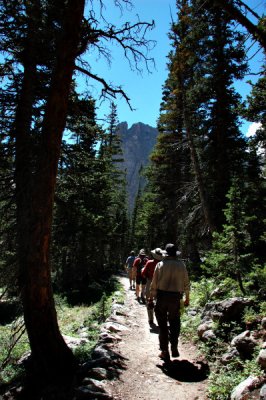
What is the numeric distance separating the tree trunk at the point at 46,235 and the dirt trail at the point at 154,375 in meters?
1.04

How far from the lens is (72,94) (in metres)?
9.23

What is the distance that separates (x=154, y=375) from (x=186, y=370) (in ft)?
1.83

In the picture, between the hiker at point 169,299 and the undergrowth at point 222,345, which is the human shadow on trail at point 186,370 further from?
the hiker at point 169,299

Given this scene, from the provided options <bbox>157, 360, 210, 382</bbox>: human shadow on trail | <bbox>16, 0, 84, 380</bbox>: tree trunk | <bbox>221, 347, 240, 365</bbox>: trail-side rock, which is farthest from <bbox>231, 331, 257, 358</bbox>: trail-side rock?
<bbox>16, 0, 84, 380</bbox>: tree trunk

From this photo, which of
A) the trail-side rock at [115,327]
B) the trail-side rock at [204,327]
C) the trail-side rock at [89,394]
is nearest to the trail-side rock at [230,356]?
the trail-side rock at [204,327]

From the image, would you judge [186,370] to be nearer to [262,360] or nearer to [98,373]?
[98,373]

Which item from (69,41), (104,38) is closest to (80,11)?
(69,41)

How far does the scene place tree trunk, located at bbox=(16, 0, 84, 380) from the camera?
5398 millimetres

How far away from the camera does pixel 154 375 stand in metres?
5.73

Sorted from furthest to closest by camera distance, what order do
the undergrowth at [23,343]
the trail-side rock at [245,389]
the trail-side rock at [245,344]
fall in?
1. the undergrowth at [23,343]
2. the trail-side rock at [245,344]
3. the trail-side rock at [245,389]

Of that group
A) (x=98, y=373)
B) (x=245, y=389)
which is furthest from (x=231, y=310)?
(x=98, y=373)

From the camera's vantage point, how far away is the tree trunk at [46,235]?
5398 millimetres

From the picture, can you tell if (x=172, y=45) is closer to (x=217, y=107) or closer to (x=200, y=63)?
(x=200, y=63)

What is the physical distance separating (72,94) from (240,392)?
785 centimetres
